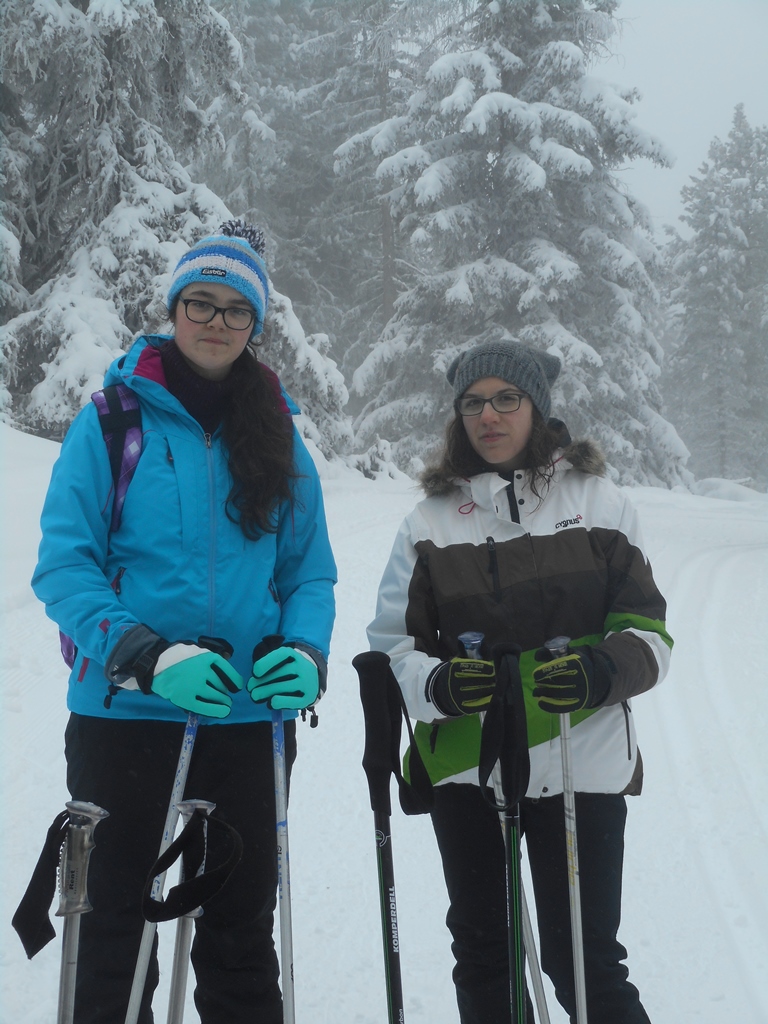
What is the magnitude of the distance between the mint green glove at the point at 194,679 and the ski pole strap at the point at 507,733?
64 cm

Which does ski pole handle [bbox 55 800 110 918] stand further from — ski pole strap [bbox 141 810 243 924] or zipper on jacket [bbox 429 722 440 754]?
zipper on jacket [bbox 429 722 440 754]

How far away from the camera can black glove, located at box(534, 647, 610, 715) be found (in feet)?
6.21

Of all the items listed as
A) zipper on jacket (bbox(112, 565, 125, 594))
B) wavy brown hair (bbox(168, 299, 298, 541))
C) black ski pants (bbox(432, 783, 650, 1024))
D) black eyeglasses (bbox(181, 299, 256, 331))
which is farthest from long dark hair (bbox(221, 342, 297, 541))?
black ski pants (bbox(432, 783, 650, 1024))

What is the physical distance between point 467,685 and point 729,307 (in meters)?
31.8

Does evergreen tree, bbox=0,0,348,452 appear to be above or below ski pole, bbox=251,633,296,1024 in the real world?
above

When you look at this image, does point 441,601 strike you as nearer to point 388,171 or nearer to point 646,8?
point 388,171

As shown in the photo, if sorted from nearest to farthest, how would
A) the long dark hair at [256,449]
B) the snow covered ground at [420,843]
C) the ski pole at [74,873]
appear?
the ski pole at [74,873] → the long dark hair at [256,449] → the snow covered ground at [420,843]

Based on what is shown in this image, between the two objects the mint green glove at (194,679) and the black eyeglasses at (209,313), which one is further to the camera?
the black eyeglasses at (209,313)

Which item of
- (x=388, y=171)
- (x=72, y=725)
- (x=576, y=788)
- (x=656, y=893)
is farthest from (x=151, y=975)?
(x=388, y=171)

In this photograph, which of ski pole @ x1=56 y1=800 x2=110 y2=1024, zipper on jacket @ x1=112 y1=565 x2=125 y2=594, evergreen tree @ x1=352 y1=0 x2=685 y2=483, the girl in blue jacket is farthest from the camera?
evergreen tree @ x1=352 y1=0 x2=685 y2=483

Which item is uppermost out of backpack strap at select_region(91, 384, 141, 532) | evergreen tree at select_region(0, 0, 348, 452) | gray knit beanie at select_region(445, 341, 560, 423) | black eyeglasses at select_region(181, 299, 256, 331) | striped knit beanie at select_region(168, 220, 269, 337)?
evergreen tree at select_region(0, 0, 348, 452)

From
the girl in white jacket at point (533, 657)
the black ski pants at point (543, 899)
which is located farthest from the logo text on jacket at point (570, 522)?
the black ski pants at point (543, 899)

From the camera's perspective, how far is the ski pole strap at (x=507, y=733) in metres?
1.88

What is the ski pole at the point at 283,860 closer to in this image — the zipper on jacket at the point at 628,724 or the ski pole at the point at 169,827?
the ski pole at the point at 169,827
